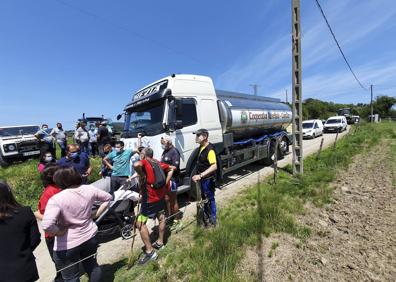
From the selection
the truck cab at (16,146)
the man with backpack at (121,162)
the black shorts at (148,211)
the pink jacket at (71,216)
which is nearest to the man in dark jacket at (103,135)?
the truck cab at (16,146)

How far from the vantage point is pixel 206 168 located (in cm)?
405

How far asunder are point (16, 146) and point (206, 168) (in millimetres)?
11889

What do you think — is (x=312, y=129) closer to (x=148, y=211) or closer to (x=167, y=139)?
(x=167, y=139)

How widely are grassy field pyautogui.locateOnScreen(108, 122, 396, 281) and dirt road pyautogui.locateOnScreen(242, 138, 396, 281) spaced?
0.72 feet

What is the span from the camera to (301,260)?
3.23m

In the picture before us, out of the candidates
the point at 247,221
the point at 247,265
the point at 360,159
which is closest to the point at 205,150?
the point at 247,221

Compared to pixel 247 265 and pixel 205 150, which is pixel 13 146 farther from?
pixel 247 265

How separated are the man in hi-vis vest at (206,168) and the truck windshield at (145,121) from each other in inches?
61.4

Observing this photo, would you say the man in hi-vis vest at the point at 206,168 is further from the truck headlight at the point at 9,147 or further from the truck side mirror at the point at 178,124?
the truck headlight at the point at 9,147

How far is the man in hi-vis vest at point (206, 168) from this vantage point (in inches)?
153

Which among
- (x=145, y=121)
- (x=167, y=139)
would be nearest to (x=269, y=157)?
(x=145, y=121)

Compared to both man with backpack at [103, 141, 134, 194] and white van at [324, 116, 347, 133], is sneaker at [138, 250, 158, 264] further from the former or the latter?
white van at [324, 116, 347, 133]

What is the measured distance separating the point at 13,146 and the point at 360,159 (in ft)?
54.9

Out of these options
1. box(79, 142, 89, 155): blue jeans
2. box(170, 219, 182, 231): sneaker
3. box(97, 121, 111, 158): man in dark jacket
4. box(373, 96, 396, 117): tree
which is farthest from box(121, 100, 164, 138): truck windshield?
box(373, 96, 396, 117): tree
